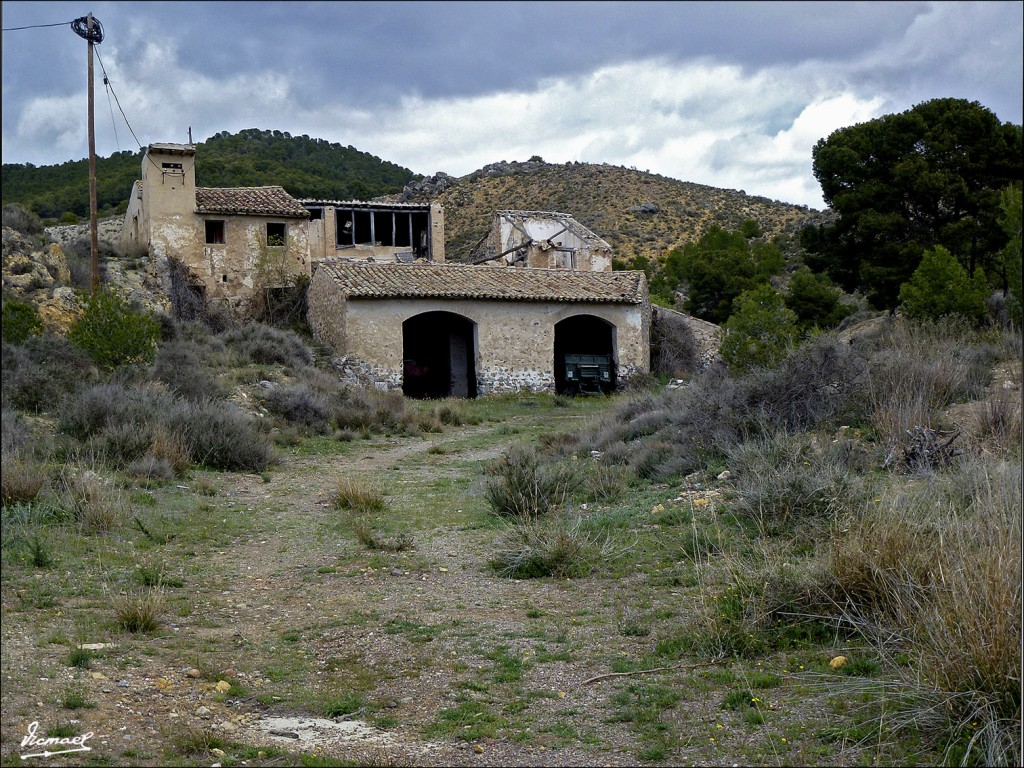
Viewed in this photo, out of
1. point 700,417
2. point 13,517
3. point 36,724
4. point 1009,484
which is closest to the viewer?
point 36,724

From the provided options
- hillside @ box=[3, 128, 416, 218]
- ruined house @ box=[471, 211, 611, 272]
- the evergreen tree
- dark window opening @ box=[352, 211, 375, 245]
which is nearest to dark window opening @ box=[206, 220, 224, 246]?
dark window opening @ box=[352, 211, 375, 245]

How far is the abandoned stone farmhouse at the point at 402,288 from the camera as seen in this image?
1010 inches

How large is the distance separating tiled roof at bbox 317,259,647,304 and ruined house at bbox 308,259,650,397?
0.03 m

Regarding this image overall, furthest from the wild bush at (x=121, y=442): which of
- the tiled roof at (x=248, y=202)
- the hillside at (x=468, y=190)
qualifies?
the hillside at (x=468, y=190)

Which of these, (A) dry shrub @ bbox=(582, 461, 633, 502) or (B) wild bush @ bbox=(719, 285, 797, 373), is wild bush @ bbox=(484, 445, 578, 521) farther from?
(B) wild bush @ bbox=(719, 285, 797, 373)

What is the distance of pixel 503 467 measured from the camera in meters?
11.8

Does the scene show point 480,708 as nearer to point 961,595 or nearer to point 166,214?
point 961,595

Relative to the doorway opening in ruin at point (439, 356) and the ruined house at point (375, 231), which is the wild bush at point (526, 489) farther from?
the ruined house at point (375, 231)

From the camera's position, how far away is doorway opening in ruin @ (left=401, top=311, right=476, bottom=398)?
28.3 metres

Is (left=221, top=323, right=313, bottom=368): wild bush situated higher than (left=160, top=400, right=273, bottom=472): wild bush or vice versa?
(left=221, top=323, right=313, bottom=368): wild bush

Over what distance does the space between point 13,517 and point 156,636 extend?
269cm

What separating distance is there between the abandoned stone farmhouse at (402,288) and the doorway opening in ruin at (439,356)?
0.14 feet

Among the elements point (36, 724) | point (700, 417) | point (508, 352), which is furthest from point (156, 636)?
point (508, 352)

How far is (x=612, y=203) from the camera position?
57.2m
